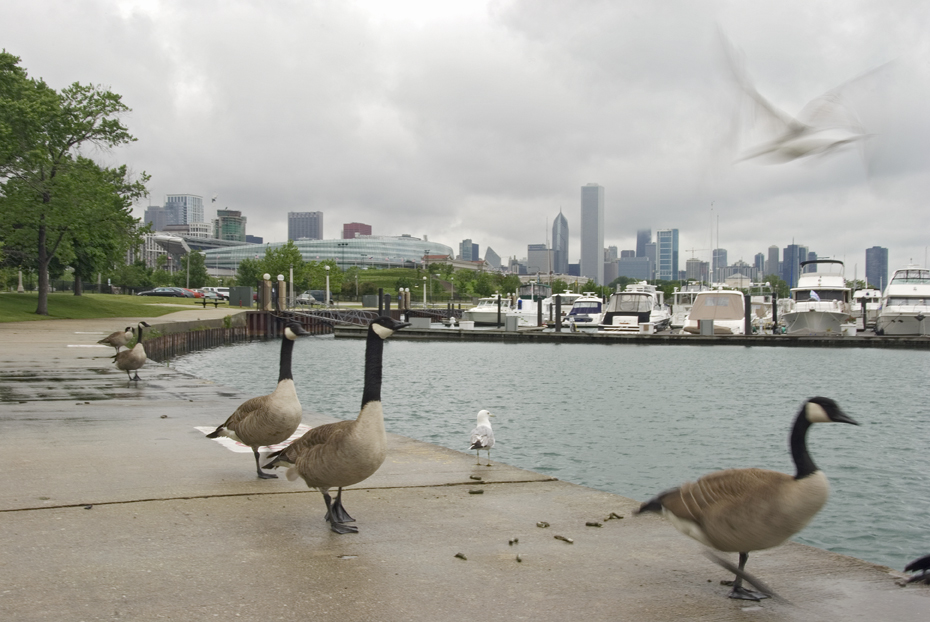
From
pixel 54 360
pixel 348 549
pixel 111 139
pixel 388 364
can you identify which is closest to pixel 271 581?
pixel 348 549

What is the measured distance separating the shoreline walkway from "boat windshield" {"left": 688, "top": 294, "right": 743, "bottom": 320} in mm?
48663

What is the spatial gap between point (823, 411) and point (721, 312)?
5210cm

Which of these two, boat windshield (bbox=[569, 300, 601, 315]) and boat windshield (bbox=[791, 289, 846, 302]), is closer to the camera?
boat windshield (bbox=[791, 289, 846, 302])

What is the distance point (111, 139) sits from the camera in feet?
152

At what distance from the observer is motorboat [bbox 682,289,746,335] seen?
53.2m

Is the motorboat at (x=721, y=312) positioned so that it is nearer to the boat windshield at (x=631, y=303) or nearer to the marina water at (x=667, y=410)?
the boat windshield at (x=631, y=303)

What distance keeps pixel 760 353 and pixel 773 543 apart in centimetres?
4367

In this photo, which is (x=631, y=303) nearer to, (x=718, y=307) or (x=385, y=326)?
(x=718, y=307)

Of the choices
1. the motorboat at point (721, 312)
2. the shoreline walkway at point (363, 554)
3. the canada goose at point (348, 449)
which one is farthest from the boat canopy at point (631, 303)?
the canada goose at point (348, 449)

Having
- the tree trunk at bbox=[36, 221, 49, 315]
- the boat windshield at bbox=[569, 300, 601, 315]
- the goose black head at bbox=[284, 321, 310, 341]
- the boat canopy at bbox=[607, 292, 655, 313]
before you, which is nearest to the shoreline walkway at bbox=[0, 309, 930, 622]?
the goose black head at bbox=[284, 321, 310, 341]

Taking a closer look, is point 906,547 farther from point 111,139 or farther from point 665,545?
point 111,139

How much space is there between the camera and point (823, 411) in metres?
4.98

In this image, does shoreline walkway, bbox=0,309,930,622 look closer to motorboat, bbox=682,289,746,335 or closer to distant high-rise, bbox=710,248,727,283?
distant high-rise, bbox=710,248,727,283

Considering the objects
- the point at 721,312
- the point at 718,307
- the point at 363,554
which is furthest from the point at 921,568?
the point at 718,307
